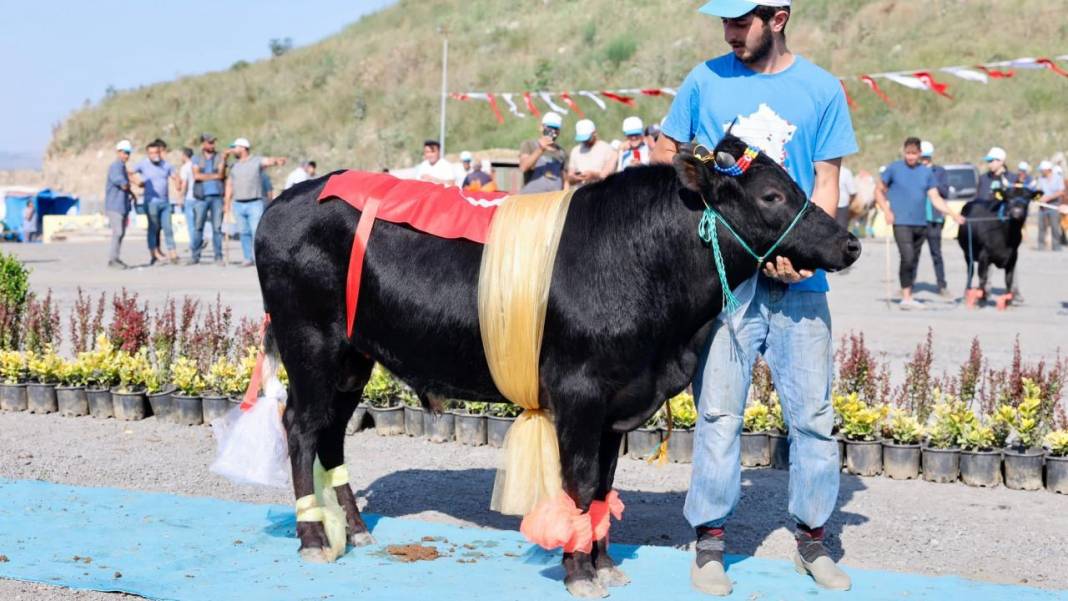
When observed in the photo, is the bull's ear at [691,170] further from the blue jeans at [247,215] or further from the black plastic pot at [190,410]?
the blue jeans at [247,215]

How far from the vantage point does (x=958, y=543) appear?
624 centimetres

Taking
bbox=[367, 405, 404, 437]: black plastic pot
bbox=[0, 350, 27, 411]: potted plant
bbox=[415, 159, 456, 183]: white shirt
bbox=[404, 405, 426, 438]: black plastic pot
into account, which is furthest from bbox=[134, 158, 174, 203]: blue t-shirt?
bbox=[404, 405, 426, 438]: black plastic pot

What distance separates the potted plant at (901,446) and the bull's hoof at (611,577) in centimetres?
278

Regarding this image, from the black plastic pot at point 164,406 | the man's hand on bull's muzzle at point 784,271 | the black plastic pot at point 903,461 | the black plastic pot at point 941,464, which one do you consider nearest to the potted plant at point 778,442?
the black plastic pot at point 903,461

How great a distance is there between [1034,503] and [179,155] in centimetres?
5262

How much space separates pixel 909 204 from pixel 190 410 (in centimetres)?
1060

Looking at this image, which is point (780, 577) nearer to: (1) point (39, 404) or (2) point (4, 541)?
(2) point (4, 541)

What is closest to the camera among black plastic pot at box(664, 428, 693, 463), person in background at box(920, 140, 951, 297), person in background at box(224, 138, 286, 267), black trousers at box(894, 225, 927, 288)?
black plastic pot at box(664, 428, 693, 463)

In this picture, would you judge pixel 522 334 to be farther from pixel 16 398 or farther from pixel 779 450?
pixel 16 398

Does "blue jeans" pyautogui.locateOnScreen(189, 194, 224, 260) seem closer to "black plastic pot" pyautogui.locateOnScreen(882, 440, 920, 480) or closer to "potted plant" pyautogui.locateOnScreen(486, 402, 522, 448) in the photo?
"potted plant" pyautogui.locateOnScreen(486, 402, 522, 448)

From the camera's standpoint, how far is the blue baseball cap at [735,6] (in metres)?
5.07

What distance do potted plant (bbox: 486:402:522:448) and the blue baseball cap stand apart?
3745mm

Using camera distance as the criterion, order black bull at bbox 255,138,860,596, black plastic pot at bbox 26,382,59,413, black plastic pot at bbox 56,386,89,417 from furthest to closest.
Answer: black plastic pot at bbox 26,382,59,413
black plastic pot at bbox 56,386,89,417
black bull at bbox 255,138,860,596

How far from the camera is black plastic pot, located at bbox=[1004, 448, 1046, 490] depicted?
729cm
